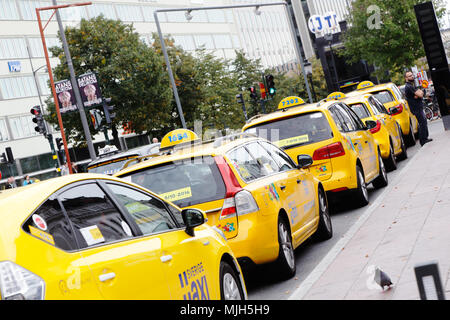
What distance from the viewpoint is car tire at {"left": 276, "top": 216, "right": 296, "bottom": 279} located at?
25.2 feet

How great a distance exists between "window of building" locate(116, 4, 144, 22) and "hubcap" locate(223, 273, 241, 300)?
67.2 meters

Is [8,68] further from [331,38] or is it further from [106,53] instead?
[331,38]

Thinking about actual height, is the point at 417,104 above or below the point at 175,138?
below

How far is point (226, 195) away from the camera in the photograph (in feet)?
24.2

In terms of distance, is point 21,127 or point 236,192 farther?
point 21,127

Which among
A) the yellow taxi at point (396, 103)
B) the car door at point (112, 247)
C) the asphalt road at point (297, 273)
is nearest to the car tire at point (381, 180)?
the asphalt road at point (297, 273)

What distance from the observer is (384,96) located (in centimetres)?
2119

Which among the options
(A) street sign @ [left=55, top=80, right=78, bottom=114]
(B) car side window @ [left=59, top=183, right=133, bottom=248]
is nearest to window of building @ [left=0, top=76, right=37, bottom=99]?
(A) street sign @ [left=55, top=80, right=78, bottom=114]

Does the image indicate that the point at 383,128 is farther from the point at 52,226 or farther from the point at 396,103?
the point at 52,226

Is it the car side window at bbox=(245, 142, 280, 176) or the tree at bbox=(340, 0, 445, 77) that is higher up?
the tree at bbox=(340, 0, 445, 77)

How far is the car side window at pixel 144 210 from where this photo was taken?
15.5 feet

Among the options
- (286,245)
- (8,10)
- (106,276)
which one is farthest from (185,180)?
(8,10)

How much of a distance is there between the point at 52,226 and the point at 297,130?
26.6ft

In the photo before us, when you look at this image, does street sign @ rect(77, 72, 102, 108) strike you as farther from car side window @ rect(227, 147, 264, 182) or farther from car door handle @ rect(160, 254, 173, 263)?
car door handle @ rect(160, 254, 173, 263)
